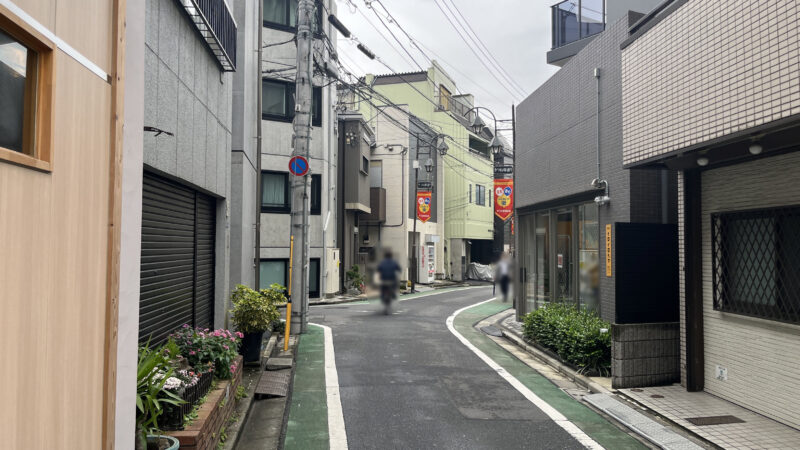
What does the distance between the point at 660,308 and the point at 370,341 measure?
730 centimetres

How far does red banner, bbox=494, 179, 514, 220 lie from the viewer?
15508 mm

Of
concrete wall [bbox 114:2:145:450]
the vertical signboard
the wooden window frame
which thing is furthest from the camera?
the vertical signboard

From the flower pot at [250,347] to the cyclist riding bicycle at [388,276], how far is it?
22.7 feet

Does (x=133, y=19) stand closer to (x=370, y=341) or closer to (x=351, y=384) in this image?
(x=351, y=384)

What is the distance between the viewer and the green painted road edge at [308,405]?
7039 mm

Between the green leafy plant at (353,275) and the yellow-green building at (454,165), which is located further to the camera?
the green leafy plant at (353,275)

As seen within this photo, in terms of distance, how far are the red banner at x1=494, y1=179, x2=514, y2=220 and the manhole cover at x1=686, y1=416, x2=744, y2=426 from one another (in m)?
8.27

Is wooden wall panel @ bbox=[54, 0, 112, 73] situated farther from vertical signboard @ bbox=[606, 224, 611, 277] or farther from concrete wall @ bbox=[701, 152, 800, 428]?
vertical signboard @ bbox=[606, 224, 611, 277]

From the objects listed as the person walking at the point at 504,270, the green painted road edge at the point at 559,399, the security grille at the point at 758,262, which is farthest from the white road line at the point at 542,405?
the security grille at the point at 758,262

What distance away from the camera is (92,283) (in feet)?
12.2

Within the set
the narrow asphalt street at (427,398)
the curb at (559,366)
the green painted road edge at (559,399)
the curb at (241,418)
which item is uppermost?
the curb at (241,418)

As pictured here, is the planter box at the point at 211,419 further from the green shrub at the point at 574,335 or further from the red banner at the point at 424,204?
the red banner at the point at 424,204

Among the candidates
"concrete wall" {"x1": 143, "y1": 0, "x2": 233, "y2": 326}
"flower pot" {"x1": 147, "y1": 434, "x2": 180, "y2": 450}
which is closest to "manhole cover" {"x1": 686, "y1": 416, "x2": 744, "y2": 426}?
"flower pot" {"x1": 147, "y1": 434, "x2": 180, "y2": 450}

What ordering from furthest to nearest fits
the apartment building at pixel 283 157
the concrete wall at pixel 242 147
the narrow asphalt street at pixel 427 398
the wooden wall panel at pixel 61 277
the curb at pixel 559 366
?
the apartment building at pixel 283 157, the concrete wall at pixel 242 147, the curb at pixel 559 366, the narrow asphalt street at pixel 427 398, the wooden wall panel at pixel 61 277
